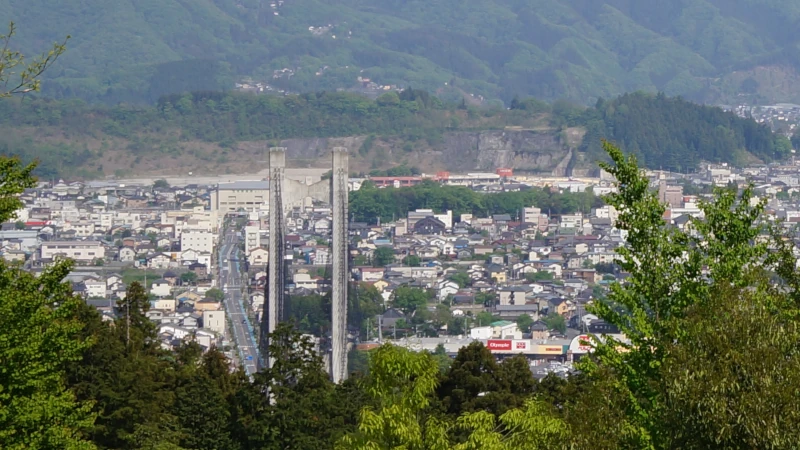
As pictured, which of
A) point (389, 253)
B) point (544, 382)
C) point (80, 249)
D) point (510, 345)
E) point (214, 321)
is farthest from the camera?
point (389, 253)

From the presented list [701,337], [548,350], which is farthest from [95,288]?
[701,337]

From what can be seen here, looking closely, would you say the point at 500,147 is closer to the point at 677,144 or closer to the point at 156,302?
the point at 677,144

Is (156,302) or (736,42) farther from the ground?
(736,42)


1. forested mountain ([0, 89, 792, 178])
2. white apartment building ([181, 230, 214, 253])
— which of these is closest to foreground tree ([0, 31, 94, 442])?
white apartment building ([181, 230, 214, 253])

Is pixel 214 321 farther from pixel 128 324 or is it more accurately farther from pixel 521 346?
pixel 128 324

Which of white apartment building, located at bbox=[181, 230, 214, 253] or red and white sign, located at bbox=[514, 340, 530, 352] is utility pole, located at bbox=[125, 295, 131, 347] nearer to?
red and white sign, located at bbox=[514, 340, 530, 352]

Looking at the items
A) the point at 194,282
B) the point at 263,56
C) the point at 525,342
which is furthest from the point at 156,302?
the point at 263,56

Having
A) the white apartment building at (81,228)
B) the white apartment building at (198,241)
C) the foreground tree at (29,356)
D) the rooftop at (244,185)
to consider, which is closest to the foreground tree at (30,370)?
the foreground tree at (29,356)
